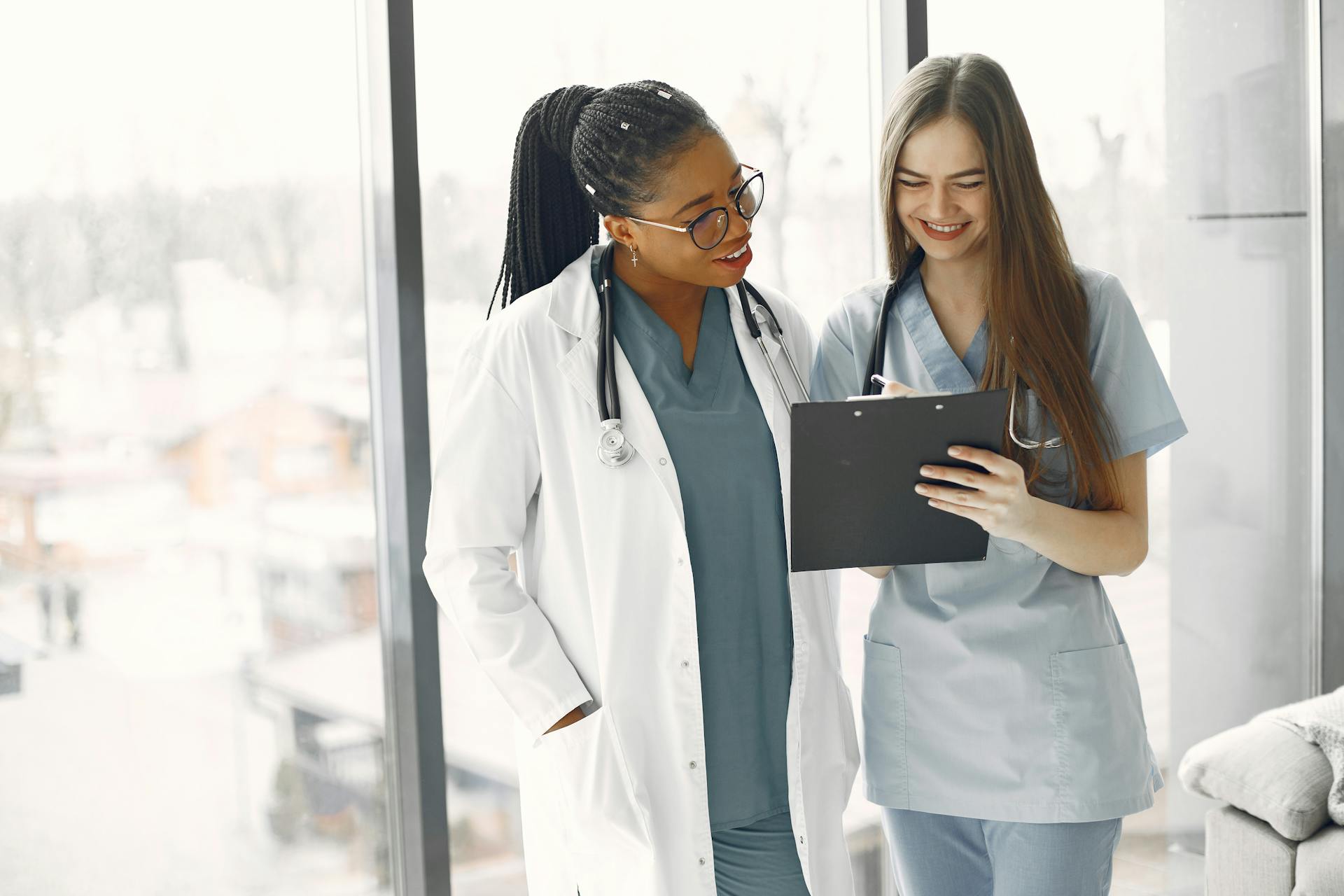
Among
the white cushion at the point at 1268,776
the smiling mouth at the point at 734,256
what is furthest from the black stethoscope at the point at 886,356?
the white cushion at the point at 1268,776

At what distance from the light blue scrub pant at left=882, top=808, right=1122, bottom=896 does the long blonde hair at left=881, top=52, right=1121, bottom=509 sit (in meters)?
0.40

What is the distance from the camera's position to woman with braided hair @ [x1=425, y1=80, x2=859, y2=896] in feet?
4.34

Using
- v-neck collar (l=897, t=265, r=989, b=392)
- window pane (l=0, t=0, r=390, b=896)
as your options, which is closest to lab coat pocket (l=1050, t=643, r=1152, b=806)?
v-neck collar (l=897, t=265, r=989, b=392)

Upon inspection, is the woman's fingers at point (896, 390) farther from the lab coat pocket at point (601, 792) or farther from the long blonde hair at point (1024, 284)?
the lab coat pocket at point (601, 792)

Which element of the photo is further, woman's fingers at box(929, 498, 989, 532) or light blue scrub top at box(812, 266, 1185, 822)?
light blue scrub top at box(812, 266, 1185, 822)

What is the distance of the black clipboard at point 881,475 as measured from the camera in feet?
3.95

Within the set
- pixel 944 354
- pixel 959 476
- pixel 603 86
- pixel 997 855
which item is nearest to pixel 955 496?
pixel 959 476

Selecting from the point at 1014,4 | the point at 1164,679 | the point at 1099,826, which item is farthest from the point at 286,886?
the point at 1014,4

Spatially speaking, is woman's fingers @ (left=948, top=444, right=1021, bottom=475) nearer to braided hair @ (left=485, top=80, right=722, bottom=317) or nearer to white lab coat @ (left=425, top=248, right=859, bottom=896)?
white lab coat @ (left=425, top=248, right=859, bottom=896)

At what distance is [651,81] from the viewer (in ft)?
4.51

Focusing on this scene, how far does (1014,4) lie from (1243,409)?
3.69 ft

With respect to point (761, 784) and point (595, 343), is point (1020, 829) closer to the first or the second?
point (761, 784)

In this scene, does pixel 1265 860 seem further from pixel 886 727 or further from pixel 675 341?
pixel 675 341

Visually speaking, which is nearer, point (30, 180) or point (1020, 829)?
point (1020, 829)
